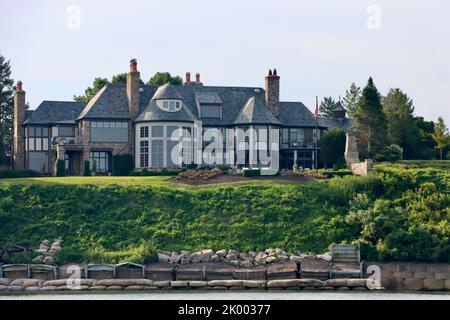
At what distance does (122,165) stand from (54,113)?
9189 millimetres

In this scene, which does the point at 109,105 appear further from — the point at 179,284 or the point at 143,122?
the point at 179,284

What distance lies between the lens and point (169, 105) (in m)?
82.9

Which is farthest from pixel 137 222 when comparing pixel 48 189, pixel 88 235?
pixel 48 189

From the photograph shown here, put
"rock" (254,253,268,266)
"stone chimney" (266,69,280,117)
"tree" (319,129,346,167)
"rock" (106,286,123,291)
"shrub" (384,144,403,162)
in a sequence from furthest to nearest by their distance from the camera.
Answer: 1. "stone chimney" (266,69,280,117)
2. "tree" (319,129,346,167)
3. "shrub" (384,144,403,162)
4. "rock" (254,253,268,266)
5. "rock" (106,286,123,291)

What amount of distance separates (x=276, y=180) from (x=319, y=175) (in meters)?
3.14

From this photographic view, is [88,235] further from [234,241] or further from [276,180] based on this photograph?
[276,180]

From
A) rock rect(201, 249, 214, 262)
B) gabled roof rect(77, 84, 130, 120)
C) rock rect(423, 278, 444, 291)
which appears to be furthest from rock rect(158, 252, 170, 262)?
gabled roof rect(77, 84, 130, 120)

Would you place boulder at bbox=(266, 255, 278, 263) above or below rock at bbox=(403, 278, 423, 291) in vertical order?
above

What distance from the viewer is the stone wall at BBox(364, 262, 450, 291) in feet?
193

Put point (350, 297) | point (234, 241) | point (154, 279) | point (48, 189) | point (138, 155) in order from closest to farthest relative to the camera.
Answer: point (350, 297), point (154, 279), point (234, 241), point (48, 189), point (138, 155)

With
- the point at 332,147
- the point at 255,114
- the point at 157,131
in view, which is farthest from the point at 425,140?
the point at 157,131

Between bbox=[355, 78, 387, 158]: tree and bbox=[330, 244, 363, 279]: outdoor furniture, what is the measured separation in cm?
2330

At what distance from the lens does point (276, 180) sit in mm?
74438

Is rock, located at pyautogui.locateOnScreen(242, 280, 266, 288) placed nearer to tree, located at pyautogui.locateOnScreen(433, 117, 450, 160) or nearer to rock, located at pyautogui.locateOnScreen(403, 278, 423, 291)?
rock, located at pyautogui.locateOnScreen(403, 278, 423, 291)
